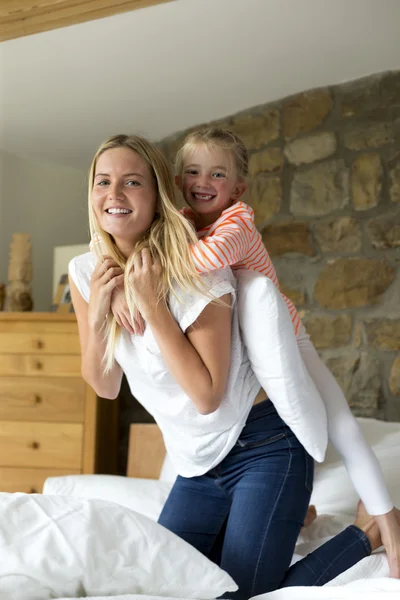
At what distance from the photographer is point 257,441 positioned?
142cm

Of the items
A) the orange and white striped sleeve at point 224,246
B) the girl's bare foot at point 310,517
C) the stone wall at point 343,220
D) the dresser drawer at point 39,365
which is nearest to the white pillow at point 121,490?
the girl's bare foot at point 310,517

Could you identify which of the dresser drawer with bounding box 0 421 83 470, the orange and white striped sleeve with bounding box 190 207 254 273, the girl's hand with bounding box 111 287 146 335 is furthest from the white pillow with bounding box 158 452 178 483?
the orange and white striped sleeve with bounding box 190 207 254 273

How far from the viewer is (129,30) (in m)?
2.50

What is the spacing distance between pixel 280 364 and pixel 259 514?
298mm

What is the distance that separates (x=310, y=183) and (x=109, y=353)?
1.84 metres

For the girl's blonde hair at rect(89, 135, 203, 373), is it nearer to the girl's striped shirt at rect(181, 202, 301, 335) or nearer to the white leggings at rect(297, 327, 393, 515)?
the girl's striped shirt at rect(181, 202, 301, 335)

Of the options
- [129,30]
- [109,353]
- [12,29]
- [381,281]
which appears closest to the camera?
[109,353]

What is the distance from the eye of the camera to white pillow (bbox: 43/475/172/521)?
1.97m

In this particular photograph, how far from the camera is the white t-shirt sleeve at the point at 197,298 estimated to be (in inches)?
52.6

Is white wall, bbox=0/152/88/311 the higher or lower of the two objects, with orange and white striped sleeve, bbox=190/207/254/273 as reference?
higher

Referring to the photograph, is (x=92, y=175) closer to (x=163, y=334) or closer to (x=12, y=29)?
(x=163, y=334)

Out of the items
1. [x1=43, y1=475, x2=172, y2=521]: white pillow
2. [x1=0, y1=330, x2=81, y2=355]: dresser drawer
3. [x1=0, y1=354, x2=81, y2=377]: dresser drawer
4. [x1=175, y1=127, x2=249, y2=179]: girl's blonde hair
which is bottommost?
[x1=43, y1=475, x2=172, y2=521]: white pillow

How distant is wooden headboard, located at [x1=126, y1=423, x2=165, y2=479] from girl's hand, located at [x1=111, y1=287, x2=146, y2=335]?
1.48 m

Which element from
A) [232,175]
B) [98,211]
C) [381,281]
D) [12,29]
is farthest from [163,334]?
[381,281]
